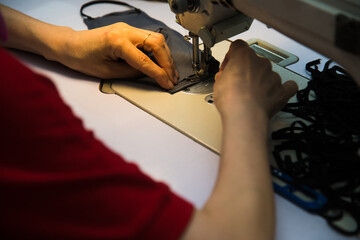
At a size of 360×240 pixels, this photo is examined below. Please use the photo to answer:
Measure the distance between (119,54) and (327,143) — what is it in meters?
0.56

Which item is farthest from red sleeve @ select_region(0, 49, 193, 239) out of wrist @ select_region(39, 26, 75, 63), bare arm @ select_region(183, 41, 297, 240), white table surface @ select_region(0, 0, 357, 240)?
wrist @ select_region(39, 26, 75, 63)

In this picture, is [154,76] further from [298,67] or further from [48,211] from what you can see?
[48,211]

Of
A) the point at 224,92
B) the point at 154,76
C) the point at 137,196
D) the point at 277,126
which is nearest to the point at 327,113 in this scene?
the point at 277,126

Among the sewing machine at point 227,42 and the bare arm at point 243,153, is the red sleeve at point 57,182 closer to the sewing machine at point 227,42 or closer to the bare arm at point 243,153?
the bare arm at point 243,153

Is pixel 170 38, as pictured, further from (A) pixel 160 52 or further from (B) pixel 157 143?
(B) pixel 157 143

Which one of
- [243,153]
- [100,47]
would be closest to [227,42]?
[100,47]

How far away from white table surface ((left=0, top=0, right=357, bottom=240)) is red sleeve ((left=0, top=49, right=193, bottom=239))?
0.80ft

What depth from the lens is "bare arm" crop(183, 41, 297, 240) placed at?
0.53 m

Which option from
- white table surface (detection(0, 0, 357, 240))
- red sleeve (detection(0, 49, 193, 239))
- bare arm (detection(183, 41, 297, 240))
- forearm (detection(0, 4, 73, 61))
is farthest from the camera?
forearm (detection(0, 4, 73, 61))

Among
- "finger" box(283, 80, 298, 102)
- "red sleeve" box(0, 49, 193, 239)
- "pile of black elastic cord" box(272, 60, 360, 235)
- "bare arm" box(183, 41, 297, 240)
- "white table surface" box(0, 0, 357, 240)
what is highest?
"red sleeve" box(0, 49, 193, 239)

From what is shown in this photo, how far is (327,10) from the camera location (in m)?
0.59

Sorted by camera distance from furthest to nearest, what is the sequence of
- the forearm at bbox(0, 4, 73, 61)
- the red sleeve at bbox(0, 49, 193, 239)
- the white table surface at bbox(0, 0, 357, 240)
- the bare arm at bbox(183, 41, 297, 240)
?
the forearm at bbox(0, 4, 73, 61) < the white table surface at bbox(0, 0, 357, 240) < the bare arm at bbox(183, 41, 297, 240) < the red sleeve at bbox(0, 49, 193, 239)

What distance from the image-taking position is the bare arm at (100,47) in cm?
97

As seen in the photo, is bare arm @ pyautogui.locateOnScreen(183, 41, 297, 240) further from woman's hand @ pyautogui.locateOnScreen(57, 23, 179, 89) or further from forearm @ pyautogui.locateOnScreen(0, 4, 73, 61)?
Result: forearm @ pyautogui.locateOnScreen(0, 4, 73, 61)
